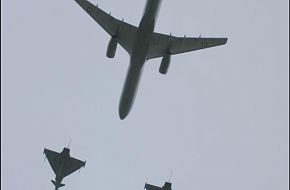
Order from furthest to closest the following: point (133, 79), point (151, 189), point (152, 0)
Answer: point (151, 189), point (133, 79), point (152, 0)

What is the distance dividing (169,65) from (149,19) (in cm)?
A: 586

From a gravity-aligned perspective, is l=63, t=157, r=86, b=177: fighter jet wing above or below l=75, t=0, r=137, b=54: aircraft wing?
below

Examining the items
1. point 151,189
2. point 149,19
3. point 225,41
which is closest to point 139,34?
point 149,19

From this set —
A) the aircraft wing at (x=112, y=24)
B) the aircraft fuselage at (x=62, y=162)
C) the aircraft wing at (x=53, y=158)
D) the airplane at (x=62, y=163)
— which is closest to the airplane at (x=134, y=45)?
the aircraft wing at (x=112, y=24)

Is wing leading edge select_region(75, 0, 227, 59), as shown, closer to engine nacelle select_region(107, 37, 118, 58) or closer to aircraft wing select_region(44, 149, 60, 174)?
engine nacelle select_region(107, 37, 118, 58)

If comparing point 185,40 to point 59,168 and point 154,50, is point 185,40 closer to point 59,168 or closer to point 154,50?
point 154,50

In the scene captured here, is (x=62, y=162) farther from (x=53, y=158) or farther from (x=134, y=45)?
(x=134, y=45)

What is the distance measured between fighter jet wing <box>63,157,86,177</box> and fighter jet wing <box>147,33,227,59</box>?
14.3 metres

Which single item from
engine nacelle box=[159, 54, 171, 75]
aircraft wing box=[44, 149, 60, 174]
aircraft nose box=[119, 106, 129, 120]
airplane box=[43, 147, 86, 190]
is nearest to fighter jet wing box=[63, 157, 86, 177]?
airplane box=[43, 147, 86, 190]

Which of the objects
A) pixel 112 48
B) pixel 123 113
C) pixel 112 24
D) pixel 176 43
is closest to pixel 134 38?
pixel 112 48

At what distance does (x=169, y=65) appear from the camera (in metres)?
55.2

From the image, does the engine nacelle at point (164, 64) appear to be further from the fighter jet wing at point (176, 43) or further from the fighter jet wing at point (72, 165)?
the fighter jet wing at point (72, 165)

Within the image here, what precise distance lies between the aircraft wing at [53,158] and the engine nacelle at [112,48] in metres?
13.5

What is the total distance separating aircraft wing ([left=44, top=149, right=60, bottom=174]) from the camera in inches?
2458
